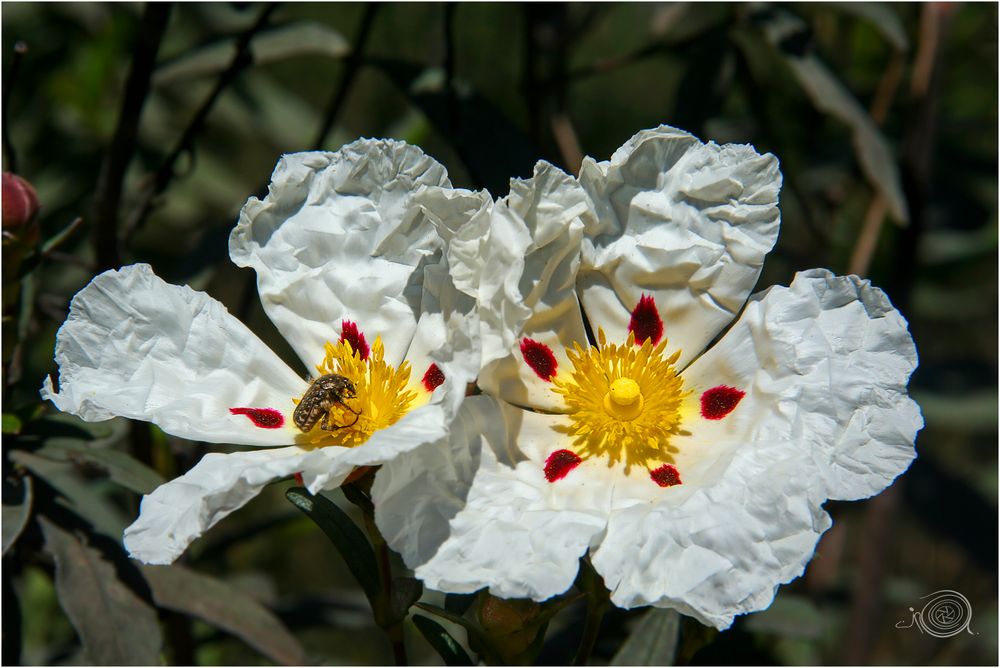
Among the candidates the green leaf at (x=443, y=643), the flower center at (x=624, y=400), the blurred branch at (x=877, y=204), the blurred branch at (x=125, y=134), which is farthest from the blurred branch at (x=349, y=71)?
the blurred branch at (x=877, y=204)

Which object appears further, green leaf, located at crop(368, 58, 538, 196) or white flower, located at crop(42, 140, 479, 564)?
green leaf, located at crop(368, 58, 538, 196)

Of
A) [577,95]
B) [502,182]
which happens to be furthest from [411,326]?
A: [577,95]

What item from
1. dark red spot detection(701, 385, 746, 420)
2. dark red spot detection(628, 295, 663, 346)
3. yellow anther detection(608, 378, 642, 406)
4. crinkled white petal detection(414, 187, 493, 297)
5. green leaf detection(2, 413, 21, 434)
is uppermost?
green leaf detection(2, 413, 21, 434)

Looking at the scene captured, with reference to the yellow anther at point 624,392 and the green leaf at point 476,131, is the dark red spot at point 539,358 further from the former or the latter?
the green leaf at point 476,131

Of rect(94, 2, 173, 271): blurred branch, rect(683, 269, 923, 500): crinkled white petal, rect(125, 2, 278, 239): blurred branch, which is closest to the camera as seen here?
rect(683, 269, 923, 500): crinkled white petal

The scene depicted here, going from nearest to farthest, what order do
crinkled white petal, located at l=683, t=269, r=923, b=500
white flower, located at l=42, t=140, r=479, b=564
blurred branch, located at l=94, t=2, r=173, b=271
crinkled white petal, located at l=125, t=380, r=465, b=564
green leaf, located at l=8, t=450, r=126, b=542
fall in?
crinkled white petal, located at l=125, t=380, r=465, b=564
crinkled white petal, located at l=683, t=269, r=923, b=500
white flower, located at l=42, t=140, r=479, b=564
green leaf, located at l=8, t=450, r=126, b=542
blurred branch, located at l=94, t=2, r=173, b=271

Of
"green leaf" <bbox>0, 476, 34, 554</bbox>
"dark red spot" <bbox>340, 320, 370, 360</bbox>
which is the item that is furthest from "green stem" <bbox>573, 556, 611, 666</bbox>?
"green leaf" <bbox>0, 476, 34, 554</bbox>

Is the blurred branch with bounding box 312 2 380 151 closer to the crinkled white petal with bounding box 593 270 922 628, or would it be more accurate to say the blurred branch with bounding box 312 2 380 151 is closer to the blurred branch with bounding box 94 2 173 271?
the blurred branch with bounding box 94 2 173 271

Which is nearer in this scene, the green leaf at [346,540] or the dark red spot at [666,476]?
the green leaf at [346,540]
